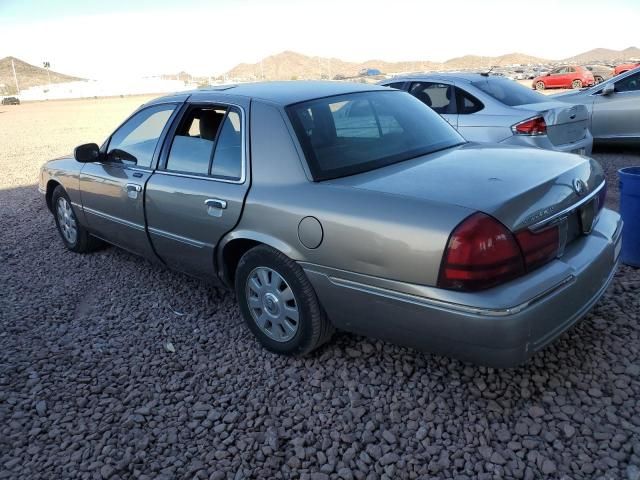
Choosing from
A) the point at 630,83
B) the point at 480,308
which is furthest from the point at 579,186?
the point at 630,83

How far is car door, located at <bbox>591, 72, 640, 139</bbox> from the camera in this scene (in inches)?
329

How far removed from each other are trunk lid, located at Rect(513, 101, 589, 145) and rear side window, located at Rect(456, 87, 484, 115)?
48 cm

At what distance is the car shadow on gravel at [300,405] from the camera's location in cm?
249

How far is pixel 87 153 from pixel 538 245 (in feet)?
12.2

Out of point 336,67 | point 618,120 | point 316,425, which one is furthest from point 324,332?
point 336,67

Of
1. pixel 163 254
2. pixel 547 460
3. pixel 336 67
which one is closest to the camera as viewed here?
pixel 547 460

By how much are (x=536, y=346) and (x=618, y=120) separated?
740cm

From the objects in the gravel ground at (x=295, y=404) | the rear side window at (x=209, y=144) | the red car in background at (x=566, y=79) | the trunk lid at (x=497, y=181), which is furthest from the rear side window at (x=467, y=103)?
the red car in background at (x=566, y=79)

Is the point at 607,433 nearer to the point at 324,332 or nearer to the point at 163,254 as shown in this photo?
the point at 324,332

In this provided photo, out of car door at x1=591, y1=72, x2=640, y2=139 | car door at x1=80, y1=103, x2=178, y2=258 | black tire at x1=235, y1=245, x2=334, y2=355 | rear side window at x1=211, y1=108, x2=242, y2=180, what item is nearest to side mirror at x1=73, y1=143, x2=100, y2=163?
car door at x1=80, y1=103, x2=178, y2=258

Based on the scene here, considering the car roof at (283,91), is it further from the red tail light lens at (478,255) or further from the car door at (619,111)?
the car door at (619,111)

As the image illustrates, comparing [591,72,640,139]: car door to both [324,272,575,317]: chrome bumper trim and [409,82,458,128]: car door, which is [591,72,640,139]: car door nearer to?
[409,82,458,128]: car door

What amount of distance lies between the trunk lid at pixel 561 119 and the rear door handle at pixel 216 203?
14.4 ft

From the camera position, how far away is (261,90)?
368 centimetres
